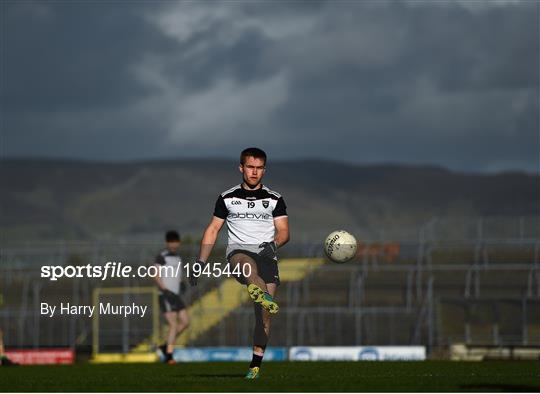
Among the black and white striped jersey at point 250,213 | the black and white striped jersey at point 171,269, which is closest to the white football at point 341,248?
the black and white striped jersey at point 250,213

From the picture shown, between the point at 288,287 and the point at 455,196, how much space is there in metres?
143

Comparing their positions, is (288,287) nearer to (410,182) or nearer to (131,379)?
(131,379)

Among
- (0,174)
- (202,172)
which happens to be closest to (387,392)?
(0,174)

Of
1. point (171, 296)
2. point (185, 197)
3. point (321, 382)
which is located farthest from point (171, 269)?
point (185, 197)

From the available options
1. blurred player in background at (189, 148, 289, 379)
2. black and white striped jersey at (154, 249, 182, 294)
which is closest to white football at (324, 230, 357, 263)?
blurred player in background at (189, 148, 289, 379)

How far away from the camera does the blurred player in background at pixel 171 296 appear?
80.1 feet

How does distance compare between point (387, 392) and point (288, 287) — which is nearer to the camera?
point (387, 392)

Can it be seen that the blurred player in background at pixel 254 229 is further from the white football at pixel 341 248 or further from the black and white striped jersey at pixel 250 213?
the white football at pixel 341 248

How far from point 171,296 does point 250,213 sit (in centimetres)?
973

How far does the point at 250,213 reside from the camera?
15844 millimetres

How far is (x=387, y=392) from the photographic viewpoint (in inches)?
506

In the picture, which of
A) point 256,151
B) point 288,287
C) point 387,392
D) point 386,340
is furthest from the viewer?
point 288,287

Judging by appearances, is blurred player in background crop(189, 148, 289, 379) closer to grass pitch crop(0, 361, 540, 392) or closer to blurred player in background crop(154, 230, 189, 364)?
grass pitch crop(0, 361, 540, 392)

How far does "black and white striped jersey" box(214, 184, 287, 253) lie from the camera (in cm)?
1584
